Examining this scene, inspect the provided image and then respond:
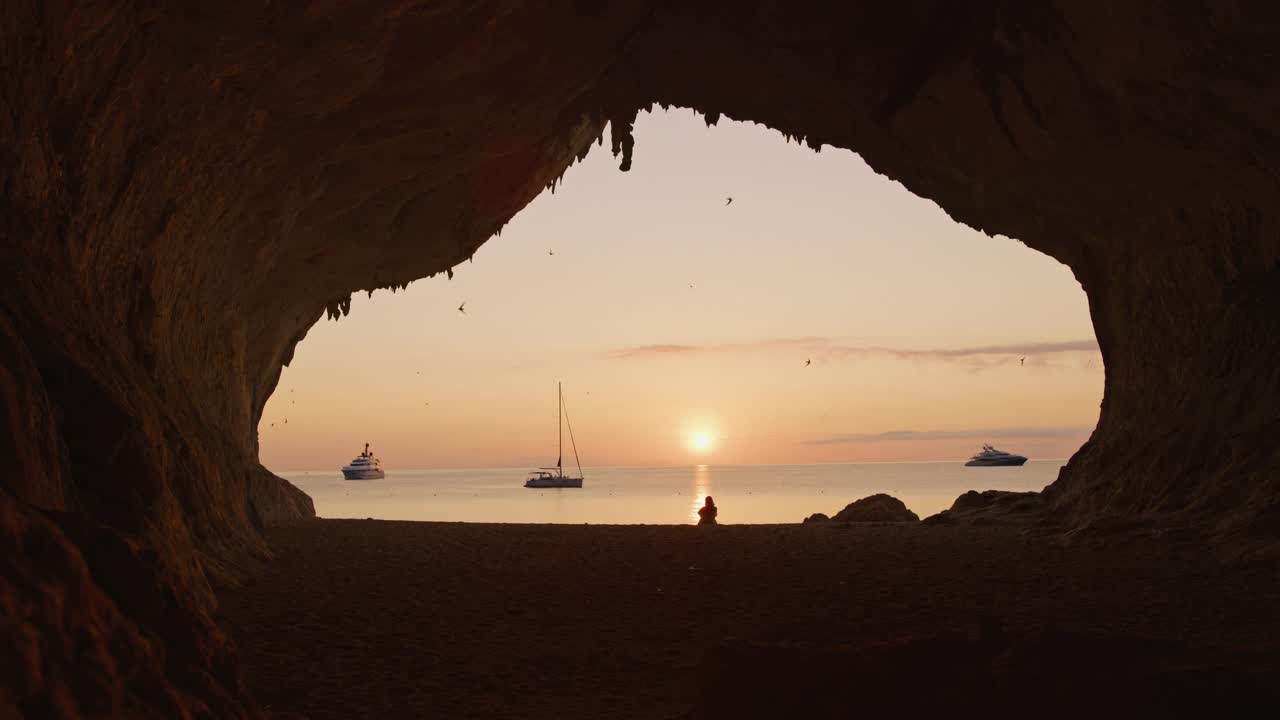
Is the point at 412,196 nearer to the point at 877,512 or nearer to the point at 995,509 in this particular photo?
the point at 877,512

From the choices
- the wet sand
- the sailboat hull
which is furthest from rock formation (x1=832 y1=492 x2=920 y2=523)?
the sailboat hull

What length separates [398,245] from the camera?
1848 centimetres

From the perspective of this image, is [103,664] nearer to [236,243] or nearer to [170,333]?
[170,333]

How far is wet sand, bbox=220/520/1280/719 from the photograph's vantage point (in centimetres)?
623

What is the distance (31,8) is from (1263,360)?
14424mm

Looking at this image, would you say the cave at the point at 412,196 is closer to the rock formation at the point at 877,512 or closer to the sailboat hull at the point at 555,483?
the rock formation at the point at 877,512

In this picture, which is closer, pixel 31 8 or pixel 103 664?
pixel 103 664

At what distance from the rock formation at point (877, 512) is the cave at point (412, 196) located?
4618 mm

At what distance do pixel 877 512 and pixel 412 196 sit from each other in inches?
480

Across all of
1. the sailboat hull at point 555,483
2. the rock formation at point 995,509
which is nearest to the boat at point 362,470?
the sailboat hull at point 555,483

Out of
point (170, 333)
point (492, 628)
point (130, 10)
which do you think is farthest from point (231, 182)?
point (492, 628)

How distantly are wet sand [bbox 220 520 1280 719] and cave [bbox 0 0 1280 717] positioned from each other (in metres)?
0.89

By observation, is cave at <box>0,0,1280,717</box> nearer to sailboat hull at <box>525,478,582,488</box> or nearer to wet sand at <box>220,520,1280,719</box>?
wet sand at <box>220,520,1280,719</box>

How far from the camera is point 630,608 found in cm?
877
